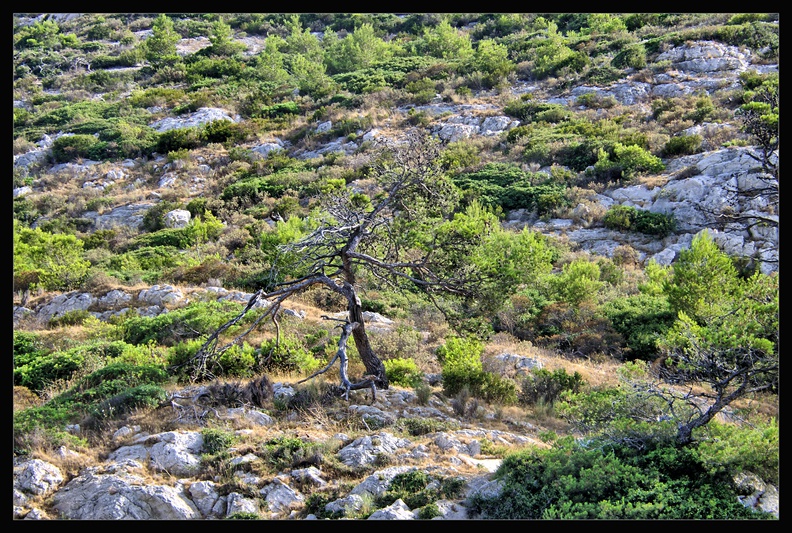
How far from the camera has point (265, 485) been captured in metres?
6.47

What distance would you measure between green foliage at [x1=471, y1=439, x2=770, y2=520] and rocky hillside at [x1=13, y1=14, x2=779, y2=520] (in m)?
0.30

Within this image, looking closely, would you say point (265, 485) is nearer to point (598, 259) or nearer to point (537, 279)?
point (537, 279)

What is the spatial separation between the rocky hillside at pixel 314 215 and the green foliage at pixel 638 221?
88mm


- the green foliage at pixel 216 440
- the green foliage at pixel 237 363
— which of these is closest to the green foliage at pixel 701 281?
the green foliage at pixel 237 363

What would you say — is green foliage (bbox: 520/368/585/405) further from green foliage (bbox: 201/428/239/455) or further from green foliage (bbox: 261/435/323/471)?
green foliage (bbox: 201/428/239/455)

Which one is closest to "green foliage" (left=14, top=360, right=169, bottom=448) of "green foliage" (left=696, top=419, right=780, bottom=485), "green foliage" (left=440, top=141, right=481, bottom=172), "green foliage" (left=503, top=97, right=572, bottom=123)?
"green foliage" (left=696, top=419, right=780, bottom=485)

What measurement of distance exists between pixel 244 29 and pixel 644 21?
3345cm

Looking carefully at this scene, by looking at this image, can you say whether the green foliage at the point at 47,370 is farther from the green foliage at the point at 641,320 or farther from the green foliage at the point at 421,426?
the green foliage at the point at 641,320

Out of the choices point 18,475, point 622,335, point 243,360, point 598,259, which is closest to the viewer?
point 18,475

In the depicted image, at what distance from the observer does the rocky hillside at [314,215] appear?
6.76 metres

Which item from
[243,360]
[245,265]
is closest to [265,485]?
[243,360]
